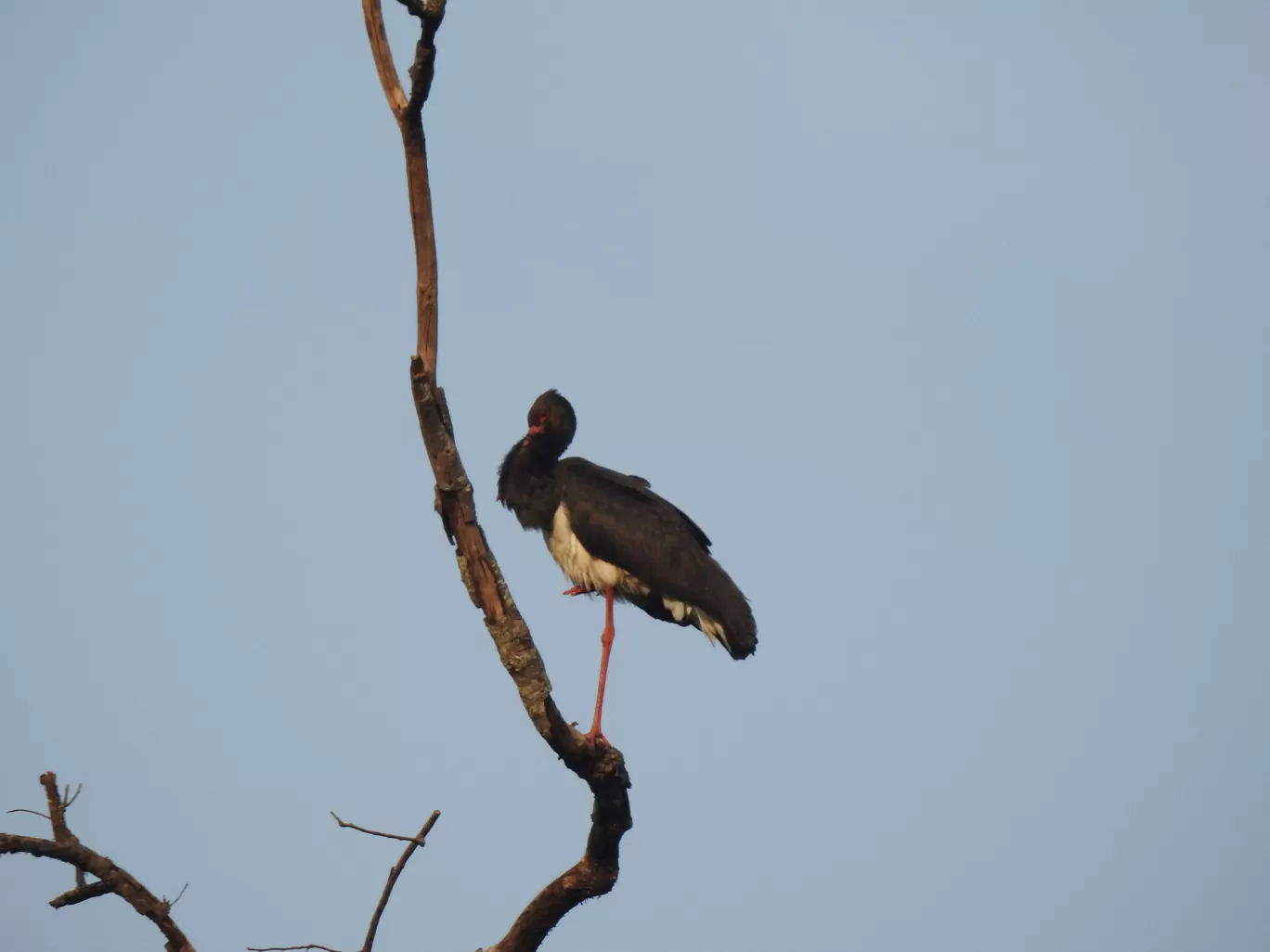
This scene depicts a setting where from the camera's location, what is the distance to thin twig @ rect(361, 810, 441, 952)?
20.8ft

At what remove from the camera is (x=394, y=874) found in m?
6.41

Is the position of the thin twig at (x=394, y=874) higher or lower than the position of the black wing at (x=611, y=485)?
lower

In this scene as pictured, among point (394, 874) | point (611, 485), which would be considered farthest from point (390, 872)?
point (611, 485)

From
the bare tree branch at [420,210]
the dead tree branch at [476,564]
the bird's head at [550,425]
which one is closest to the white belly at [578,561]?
the bird's head at [550,425]

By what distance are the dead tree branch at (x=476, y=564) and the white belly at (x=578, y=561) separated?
263 centimetres

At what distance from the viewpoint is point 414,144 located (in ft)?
20.0

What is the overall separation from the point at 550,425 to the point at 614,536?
107 centimetres

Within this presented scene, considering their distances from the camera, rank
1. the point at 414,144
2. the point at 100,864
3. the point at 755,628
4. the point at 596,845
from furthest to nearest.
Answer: the point at 755,628 → the point at 596,845 → the point at 100,864 → the point at 414,144

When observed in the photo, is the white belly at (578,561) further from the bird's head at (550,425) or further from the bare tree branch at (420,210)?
the bare tree branch at (420,210)

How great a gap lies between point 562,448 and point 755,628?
2.08 meters

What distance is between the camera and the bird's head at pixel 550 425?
994 cm

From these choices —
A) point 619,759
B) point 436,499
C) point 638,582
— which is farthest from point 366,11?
point 638,582

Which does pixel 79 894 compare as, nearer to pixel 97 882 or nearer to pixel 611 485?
pixel 97 882

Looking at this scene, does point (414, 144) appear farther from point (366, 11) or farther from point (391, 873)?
point (391, 873)
